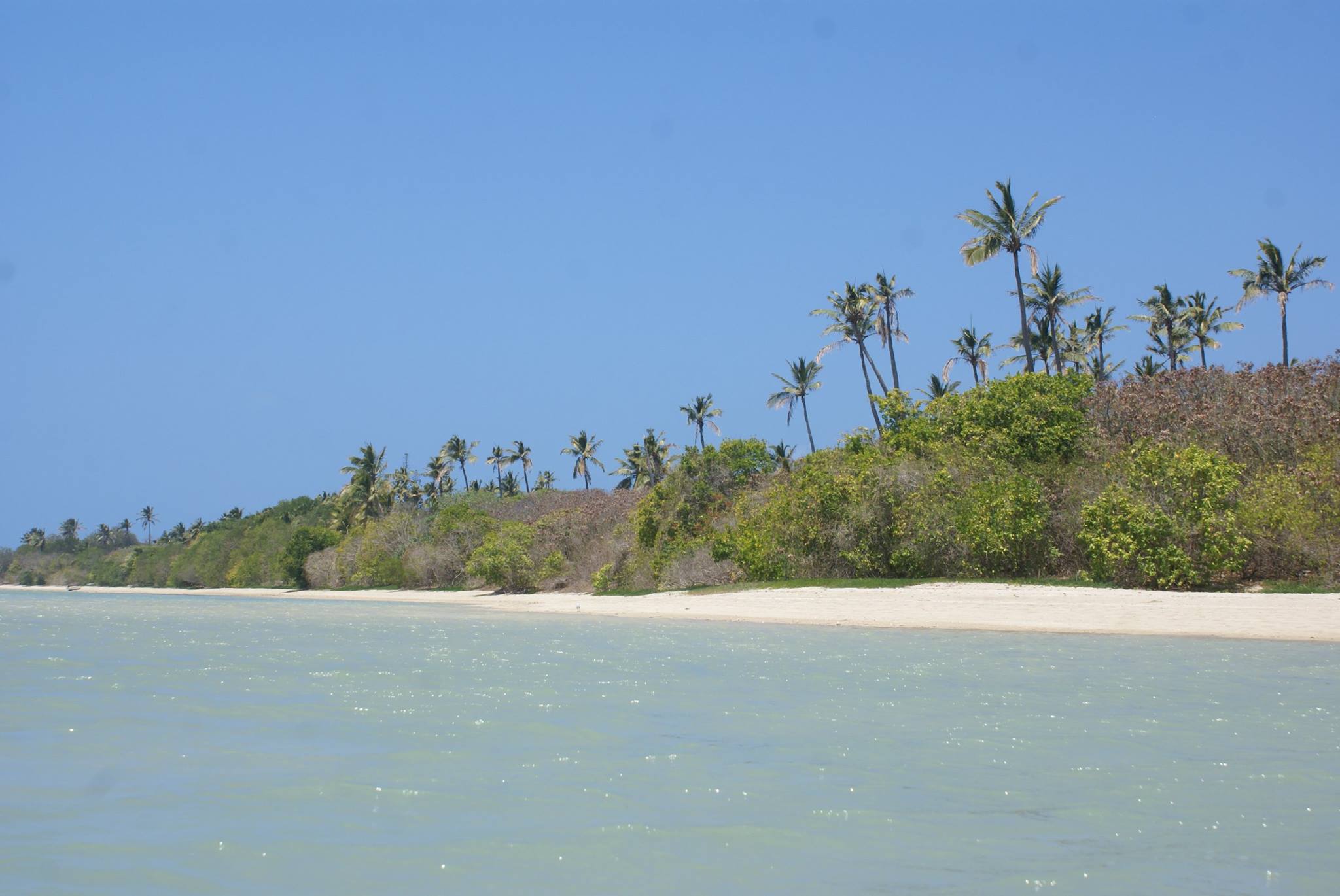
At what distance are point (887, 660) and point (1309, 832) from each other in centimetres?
1105

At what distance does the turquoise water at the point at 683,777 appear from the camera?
630 cm

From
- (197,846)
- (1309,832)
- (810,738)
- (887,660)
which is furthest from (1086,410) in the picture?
(197,846)

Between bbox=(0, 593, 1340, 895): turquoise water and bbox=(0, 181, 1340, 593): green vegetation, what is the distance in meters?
10.9

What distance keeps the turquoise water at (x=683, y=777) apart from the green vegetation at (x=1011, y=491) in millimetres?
10876

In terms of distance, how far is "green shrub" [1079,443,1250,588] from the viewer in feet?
90.2

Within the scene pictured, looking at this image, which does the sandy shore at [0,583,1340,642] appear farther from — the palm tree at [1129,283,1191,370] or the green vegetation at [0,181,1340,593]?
the palm tree at [1129,283,1191,370]

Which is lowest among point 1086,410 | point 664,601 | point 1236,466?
point 664,601

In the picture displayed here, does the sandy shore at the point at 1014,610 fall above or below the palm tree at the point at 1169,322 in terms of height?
below

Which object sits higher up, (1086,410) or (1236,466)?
(1086,410)

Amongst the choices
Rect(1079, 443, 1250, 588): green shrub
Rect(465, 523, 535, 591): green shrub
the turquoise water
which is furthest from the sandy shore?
Rect(465, 523, 535, 591): green shrub

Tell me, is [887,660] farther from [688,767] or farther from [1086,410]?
[1086,410]

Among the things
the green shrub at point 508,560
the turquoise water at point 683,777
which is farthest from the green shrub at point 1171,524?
the green shrub at point 508,560

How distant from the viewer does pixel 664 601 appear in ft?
124

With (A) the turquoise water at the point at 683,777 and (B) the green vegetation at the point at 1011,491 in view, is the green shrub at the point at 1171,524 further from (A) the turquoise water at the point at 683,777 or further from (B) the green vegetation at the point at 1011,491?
(A) the turquoise water at the point at 683,777
